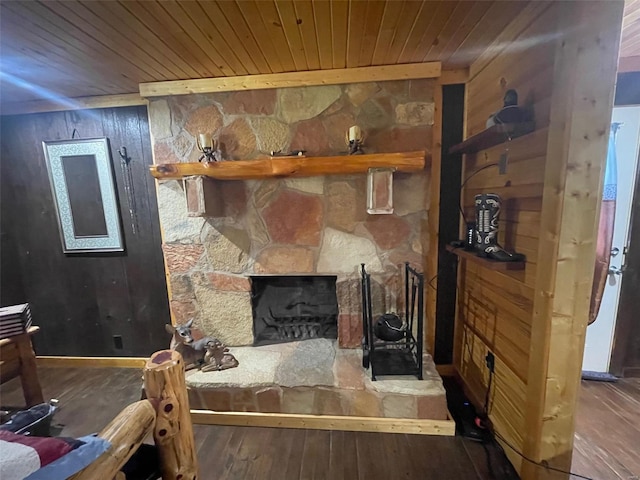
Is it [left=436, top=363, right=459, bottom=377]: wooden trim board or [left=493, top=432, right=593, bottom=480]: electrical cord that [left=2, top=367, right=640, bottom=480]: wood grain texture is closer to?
[left=493, top=432, right=593, bottom=480]: electrical cord

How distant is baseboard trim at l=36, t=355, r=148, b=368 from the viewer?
255 cm

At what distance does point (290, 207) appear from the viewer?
81.6 inches

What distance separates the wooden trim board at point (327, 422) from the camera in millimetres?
1714

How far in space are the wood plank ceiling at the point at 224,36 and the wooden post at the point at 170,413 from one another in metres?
1.44

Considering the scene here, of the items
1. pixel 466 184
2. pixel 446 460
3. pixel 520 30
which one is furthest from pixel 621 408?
pixel 520 30

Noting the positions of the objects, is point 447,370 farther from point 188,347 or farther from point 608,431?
point 188,347

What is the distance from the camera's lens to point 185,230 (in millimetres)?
2156

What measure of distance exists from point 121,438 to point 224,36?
5.60ft

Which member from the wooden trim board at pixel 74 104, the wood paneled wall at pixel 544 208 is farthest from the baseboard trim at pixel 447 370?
the wooden trim board at pixel 74 104

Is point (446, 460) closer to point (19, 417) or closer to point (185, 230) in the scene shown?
point (185, 230)

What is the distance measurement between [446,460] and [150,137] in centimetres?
286

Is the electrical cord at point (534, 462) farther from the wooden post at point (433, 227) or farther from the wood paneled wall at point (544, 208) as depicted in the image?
the wooden post at point (433, 227)

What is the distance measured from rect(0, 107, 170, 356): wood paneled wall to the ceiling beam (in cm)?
41

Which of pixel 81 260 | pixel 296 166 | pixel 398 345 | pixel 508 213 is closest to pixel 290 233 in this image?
pixel 296 166
